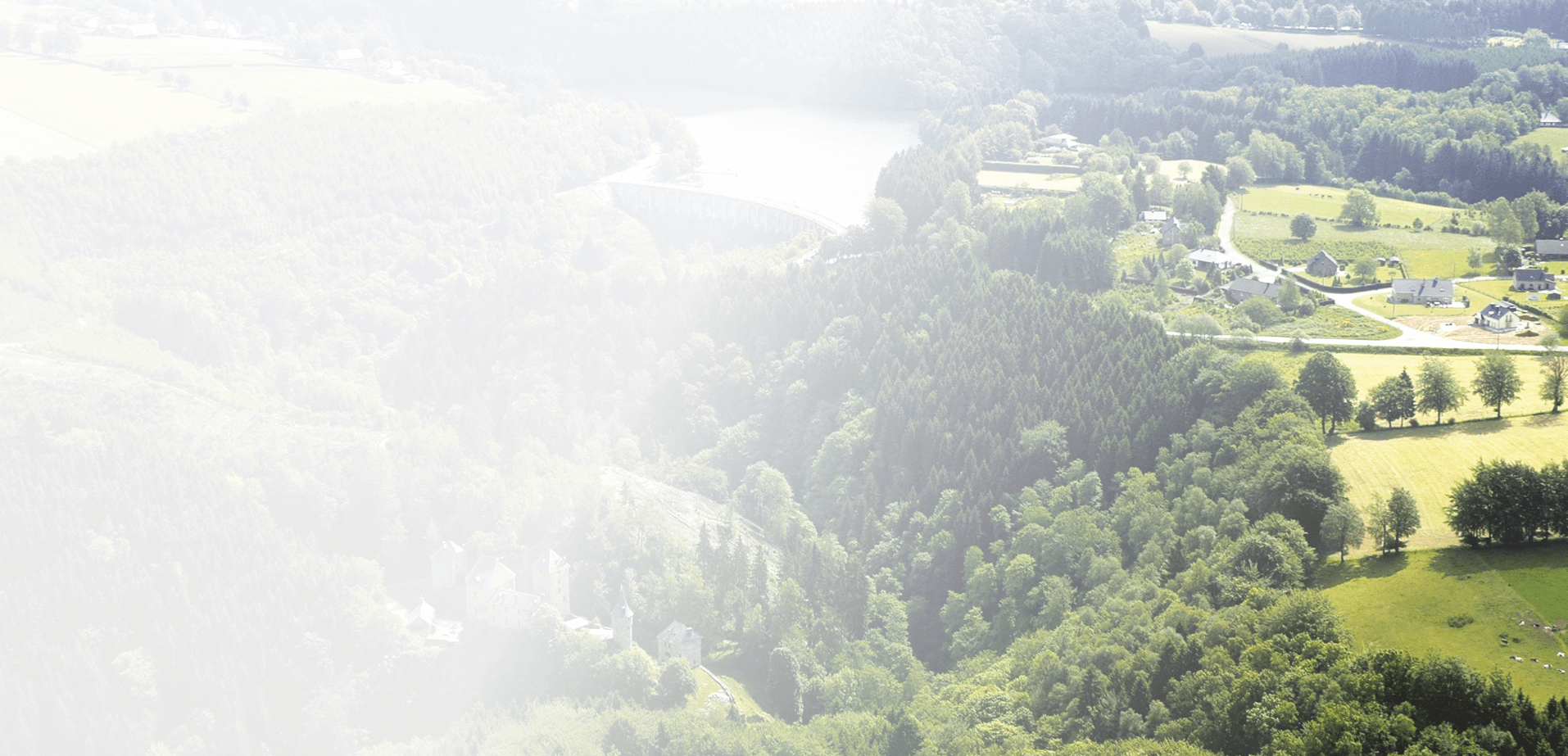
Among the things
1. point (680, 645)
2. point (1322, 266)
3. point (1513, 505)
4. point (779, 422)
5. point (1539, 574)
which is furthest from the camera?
point (779, 422)

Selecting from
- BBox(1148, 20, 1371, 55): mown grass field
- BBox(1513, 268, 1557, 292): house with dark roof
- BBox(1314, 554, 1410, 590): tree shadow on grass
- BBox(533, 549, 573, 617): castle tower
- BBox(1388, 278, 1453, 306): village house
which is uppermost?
BBox(1148, 20, 1371, 55): mown grass field

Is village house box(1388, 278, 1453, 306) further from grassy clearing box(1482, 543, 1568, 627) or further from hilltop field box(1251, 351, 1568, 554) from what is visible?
grassy clearing box(1482, 543, 1568, 627)

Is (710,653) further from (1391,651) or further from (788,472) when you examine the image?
(1391,651)

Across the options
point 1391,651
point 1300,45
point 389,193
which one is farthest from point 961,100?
point 1391,651

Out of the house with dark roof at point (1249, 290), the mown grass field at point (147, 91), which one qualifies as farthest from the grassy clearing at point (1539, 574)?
the mown grass field at point (147, 91)

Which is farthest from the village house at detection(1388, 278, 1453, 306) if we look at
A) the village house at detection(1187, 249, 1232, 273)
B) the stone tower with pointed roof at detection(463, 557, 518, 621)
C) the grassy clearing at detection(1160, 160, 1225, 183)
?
the stone tower with pointed roof at detection(463, 557, 518, 621)

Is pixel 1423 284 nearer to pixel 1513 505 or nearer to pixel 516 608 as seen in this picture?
pixel 1513 505

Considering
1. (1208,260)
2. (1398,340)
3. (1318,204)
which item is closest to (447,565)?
(1208,260)
